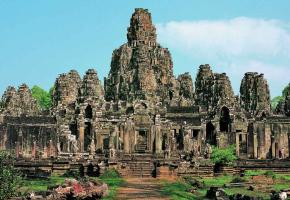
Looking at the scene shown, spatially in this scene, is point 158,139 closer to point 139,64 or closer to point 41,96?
point 139,64

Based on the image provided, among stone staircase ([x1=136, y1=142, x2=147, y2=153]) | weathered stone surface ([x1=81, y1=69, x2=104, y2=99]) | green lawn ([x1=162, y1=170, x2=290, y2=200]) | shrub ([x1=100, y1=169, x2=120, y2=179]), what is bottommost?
green lawn ([x1=162, y1=170, x2=290, y2=200])

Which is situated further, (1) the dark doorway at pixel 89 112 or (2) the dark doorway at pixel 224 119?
(2) the dark doorway at pixel 224 119

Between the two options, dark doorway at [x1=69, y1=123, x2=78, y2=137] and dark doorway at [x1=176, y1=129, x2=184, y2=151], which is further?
dark doorway at [x1=69, y1=123, x2=78, y2=137]

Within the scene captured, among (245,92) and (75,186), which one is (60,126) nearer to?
(245,92)

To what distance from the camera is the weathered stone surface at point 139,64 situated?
74812mm

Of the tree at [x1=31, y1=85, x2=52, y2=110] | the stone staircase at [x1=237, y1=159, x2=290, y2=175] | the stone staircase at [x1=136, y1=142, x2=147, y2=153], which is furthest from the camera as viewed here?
the tree at [x1=31, y1=85, x2=52, y2=110]

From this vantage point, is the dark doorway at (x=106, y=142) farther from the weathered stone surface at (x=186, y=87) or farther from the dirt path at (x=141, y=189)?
the weathered stone surface at (x=186, y=87)

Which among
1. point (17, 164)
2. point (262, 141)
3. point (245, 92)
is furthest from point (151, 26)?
point (17, 164)

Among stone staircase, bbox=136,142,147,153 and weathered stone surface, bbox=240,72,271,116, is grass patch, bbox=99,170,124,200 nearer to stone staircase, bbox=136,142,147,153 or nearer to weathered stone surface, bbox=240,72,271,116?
stone staircase, bbox=136,142,147,153

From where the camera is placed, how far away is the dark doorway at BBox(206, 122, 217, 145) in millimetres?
68812

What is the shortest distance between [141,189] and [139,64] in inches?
1563

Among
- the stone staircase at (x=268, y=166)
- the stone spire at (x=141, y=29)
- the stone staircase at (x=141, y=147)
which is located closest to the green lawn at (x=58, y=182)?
the stone staircase at (x=268, y=166)

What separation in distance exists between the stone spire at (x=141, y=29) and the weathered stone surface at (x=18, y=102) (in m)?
19.2

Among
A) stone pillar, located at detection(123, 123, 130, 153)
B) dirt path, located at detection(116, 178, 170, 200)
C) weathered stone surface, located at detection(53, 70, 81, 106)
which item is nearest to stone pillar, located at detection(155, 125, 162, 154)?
stone pillar, located at detection(123, 123, 130, 153)
